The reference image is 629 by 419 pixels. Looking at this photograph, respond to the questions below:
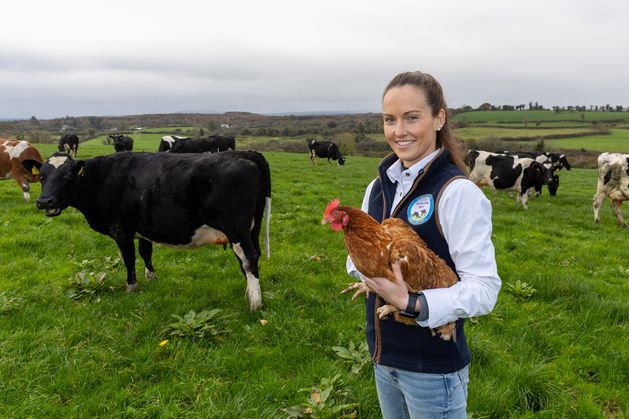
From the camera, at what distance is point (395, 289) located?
1.80 metres

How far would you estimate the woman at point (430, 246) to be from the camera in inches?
68.0

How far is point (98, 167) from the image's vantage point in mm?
5883

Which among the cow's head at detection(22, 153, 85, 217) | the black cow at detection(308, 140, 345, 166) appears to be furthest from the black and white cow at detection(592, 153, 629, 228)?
the black cow at detection(308, 140, 345, 166)

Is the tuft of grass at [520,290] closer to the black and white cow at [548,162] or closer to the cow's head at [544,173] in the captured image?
the cow's head at [544,173]

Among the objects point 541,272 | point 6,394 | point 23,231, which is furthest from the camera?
point 23,231

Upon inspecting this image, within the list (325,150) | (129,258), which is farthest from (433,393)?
(325,150)

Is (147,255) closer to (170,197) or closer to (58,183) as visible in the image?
(170,197)

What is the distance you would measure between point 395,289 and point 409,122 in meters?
0.84

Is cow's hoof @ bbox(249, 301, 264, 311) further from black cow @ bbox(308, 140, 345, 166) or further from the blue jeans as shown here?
black cow @ bbox(308, 140, 345, 166)

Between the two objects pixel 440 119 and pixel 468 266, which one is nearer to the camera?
pixel 468 266

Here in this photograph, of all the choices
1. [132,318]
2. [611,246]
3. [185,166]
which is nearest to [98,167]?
[185,166]

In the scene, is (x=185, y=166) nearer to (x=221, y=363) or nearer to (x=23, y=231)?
(x=221, y=363)

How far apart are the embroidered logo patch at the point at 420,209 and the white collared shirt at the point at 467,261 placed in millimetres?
84

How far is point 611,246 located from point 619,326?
506 cm
